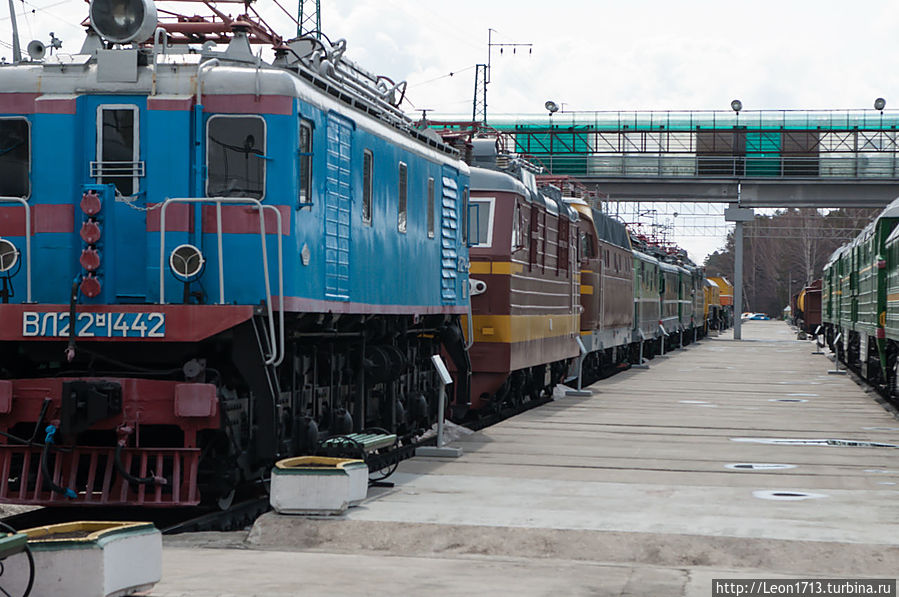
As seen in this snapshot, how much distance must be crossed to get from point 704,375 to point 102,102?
23147 mm

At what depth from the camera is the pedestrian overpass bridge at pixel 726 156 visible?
5328cm

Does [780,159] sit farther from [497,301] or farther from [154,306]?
[154,306]

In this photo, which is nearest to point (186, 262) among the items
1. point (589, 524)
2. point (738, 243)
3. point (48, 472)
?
point (48, 472)

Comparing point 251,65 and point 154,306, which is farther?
point 251,65

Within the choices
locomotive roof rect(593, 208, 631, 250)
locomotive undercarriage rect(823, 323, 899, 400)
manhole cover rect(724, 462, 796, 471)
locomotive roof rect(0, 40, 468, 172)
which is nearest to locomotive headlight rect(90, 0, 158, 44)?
locomotive roof rect(0, 40, 468, 172)

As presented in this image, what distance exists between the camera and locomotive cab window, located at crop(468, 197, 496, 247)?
18.0m

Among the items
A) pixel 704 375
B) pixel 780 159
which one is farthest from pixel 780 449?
pixel 780 159

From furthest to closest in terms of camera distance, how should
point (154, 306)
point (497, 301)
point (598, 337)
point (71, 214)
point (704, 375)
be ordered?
point (704, 375) < point (598, 337) < point (497, 301) < point (71, 214) < point (154, 306)

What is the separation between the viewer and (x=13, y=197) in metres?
10.5

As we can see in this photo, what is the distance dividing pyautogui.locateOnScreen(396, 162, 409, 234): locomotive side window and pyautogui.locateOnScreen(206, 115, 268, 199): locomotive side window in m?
3.51

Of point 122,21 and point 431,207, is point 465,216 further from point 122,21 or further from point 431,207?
point 122,21

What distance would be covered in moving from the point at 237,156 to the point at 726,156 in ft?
155

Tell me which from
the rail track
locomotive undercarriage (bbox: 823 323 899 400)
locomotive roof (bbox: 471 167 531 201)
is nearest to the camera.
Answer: the rail track

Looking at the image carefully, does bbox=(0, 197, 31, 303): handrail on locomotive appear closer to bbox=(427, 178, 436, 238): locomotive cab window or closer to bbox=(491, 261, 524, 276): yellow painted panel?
bbox=(427, 178, 436, 238): locomotive cab window
